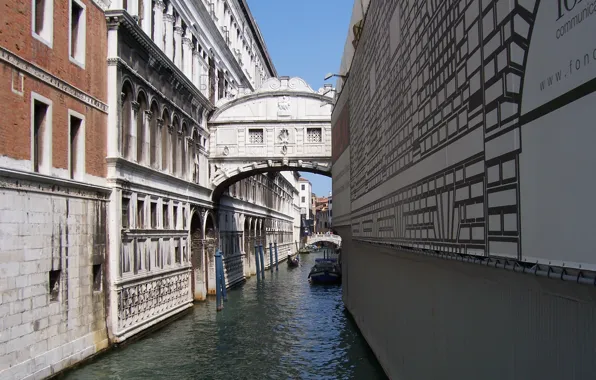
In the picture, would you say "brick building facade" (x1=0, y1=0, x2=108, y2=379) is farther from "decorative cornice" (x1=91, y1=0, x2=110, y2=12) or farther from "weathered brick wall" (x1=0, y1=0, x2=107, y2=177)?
"decorative cornice" (x1=91, y1=0, x2=110, y2=12)

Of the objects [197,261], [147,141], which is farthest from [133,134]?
[197,261]

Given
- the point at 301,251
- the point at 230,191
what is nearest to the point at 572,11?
the point at 230,191

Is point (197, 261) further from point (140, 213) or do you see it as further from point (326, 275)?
point (326, 275)

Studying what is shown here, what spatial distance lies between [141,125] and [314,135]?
9722mm

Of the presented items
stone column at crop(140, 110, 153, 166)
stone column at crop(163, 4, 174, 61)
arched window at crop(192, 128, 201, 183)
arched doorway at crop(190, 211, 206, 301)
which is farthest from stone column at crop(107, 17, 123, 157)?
arched doorway at crop(190, 211, 206, 301)

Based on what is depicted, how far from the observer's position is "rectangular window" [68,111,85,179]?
1223 cm

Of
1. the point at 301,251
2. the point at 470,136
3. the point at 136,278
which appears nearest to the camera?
the point at 470,136

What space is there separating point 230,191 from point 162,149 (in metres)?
11.6

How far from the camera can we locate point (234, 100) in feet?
79.6

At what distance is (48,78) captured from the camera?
10906 mm

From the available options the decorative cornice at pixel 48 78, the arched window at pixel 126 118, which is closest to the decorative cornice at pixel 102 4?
the arched window at pixel 126 118

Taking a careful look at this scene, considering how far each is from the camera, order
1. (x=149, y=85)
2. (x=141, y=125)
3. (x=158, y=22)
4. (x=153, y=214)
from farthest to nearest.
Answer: (x=158, y=22)
(x=153, y=214)
(x=149, y=85)
(x=141, y=125)

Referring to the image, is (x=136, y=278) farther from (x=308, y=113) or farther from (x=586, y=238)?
(x=586, y=238)

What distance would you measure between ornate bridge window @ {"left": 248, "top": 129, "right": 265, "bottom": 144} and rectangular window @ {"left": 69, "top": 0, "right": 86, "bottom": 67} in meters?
12.0
